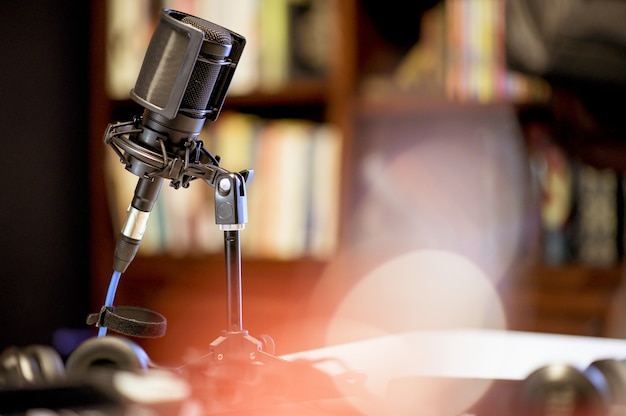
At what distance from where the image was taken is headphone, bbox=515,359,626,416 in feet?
1.64

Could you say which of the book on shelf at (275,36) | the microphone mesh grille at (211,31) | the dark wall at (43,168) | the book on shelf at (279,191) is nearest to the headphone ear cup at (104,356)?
the microphone mesh grille at (211,31)

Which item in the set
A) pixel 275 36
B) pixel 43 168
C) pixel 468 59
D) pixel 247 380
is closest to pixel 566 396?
pixel 247 380

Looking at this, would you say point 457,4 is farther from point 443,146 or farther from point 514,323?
point 514,323

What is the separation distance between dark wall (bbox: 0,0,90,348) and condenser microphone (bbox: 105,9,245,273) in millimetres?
1577

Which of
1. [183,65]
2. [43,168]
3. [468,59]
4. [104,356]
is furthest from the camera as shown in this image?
[43,168]

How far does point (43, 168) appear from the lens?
2062 mm

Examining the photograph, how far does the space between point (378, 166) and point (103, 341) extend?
4.45ft

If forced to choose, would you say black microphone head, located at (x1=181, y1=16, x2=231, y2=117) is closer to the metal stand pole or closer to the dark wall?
the metal stand pole

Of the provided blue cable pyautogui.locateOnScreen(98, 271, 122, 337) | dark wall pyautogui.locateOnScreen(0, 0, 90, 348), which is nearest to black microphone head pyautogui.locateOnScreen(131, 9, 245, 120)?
blue cable pyautogui.locateOnScreen(98, 271, 122, 337)

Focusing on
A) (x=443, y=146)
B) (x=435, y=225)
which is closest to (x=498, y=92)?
(x=443, y=146)

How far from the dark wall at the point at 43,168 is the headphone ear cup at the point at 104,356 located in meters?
1.49

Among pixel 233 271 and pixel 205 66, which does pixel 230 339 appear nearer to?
pixel 233 271

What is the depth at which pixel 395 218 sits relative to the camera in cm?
186

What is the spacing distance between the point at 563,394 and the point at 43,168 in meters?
1.79
